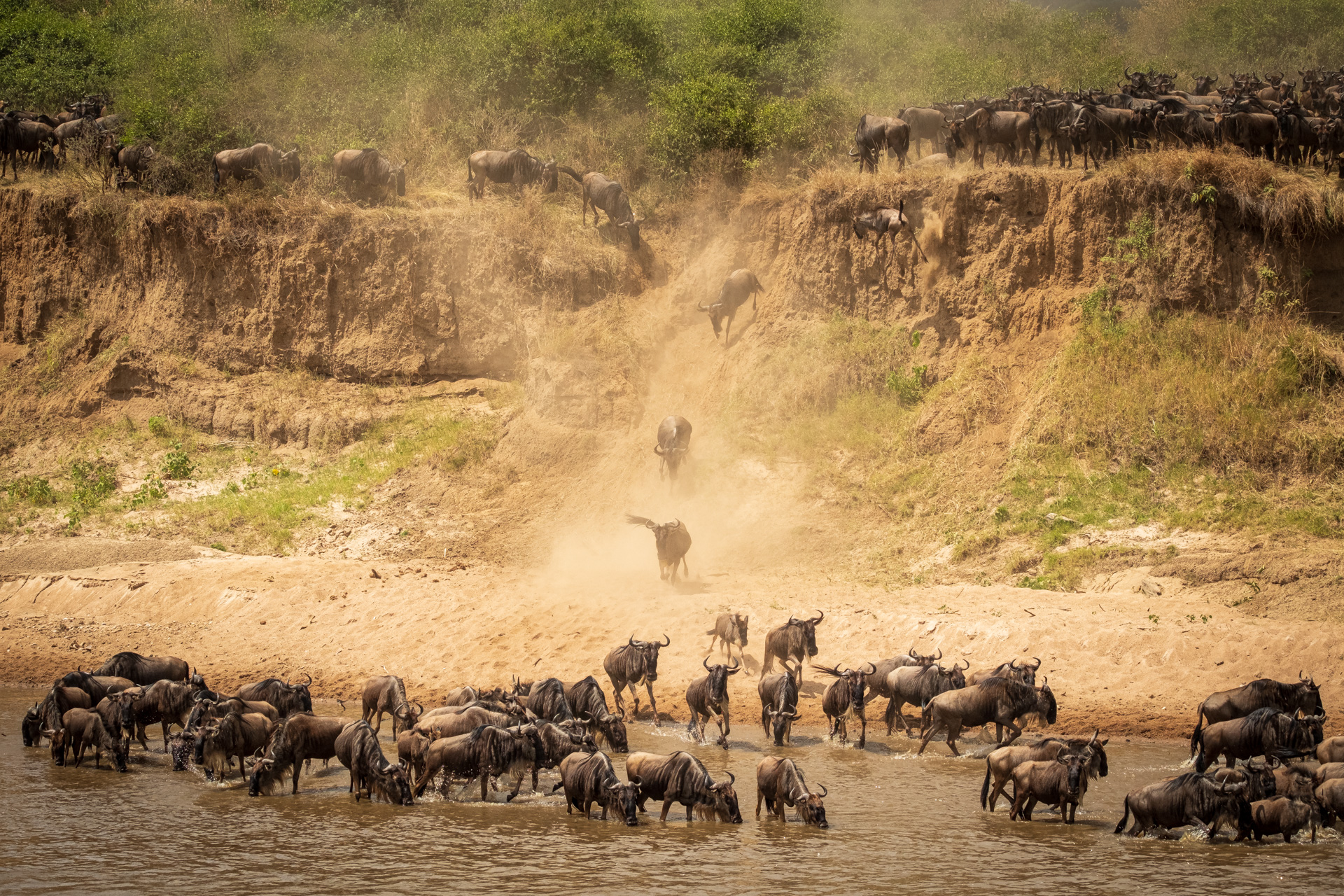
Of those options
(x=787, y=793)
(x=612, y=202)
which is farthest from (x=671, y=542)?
(x=612, y=202)

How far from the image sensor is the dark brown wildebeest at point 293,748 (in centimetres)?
1205

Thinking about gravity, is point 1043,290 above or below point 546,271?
below

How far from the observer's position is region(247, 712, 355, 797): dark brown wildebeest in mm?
12047

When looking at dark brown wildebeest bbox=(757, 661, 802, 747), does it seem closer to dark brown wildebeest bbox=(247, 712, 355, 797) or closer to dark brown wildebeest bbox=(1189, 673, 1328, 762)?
dark brown wildebeest bbox=(1189, 673, 1328, 762)

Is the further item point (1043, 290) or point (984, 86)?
point (984, 86)

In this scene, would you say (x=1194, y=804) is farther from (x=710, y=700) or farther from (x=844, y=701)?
(x=710, y=700)

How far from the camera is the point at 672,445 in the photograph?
23828mm

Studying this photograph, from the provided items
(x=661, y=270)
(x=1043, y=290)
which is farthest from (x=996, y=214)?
(x=661, y=270)

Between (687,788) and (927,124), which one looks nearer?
(687,788)

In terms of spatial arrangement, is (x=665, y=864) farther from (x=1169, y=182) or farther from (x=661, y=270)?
(x=661, y=270)

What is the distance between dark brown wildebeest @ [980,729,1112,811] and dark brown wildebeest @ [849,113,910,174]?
61.6 ft

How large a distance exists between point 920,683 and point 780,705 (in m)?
1.75

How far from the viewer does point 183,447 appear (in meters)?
27.2

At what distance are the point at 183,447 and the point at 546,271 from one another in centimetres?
974
